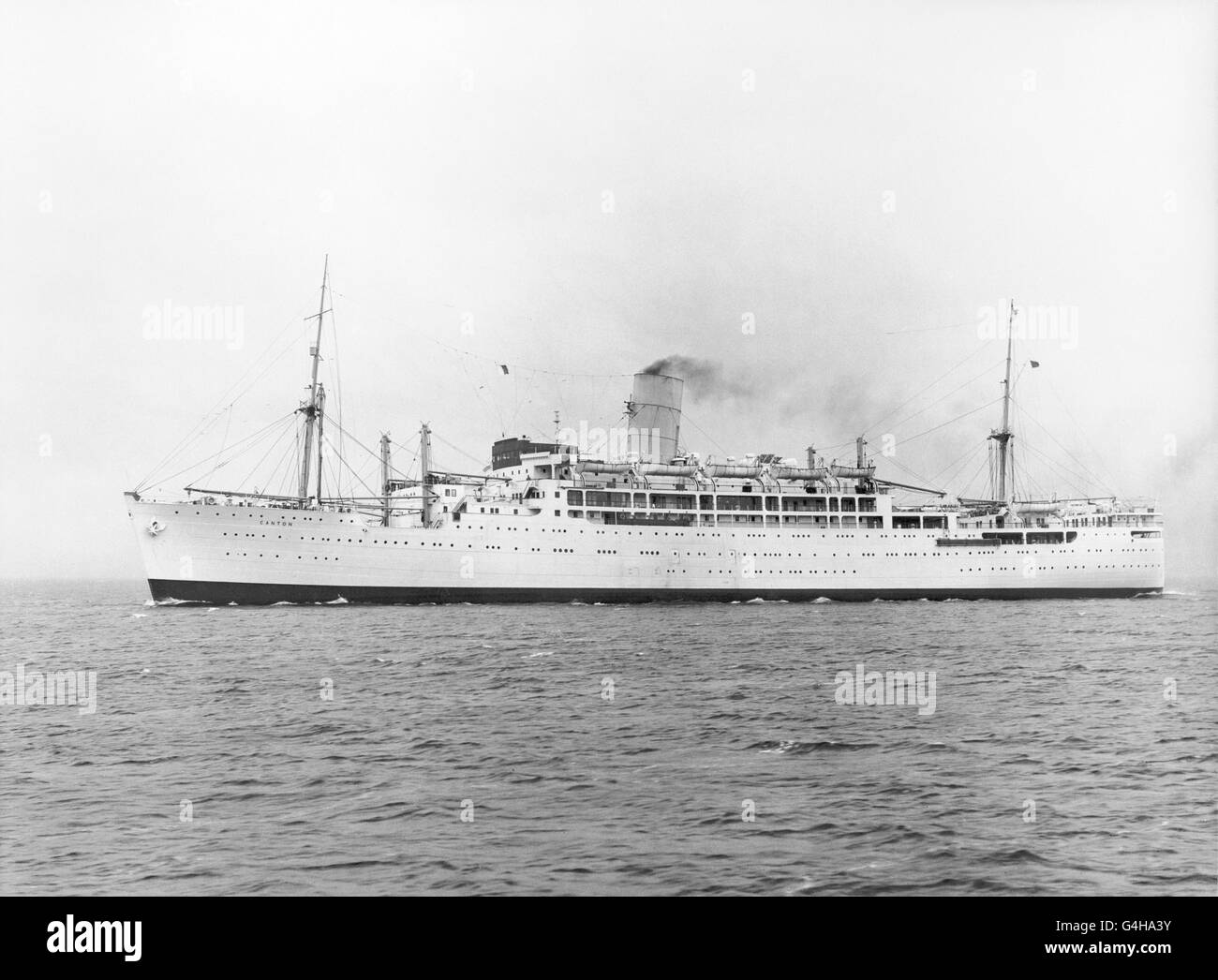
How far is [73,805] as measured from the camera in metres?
10.2

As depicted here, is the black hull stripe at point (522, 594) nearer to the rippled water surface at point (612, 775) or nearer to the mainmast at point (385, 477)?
the mainmast at point (385, 477)

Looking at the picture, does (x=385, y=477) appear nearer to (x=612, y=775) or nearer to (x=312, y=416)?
(x=312, y=416)

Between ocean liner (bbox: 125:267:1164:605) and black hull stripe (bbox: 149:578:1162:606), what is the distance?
2.9 inches

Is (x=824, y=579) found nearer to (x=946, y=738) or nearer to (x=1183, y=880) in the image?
(x=946, y=738)

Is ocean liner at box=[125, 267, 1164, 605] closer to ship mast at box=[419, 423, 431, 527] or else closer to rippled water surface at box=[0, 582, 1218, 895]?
ship mast at box=[419, 423, 431, 527]

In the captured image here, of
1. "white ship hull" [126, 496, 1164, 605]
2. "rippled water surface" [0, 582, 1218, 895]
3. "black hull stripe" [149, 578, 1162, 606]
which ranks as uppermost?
"white ship hull" [126, 496, 1164, 605]

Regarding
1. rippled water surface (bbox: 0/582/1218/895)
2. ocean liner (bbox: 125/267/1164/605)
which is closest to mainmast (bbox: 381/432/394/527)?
ocean liner (bbox: 125/267/1164/605)

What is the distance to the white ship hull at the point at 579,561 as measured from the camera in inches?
1421

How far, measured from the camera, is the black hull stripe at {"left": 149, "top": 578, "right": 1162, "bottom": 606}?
3647 cm

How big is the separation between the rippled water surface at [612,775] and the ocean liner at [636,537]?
14.0 metres

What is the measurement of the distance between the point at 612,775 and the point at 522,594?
2946 cm

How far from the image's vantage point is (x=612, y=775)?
425 inches

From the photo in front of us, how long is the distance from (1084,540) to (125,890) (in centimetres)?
4902
